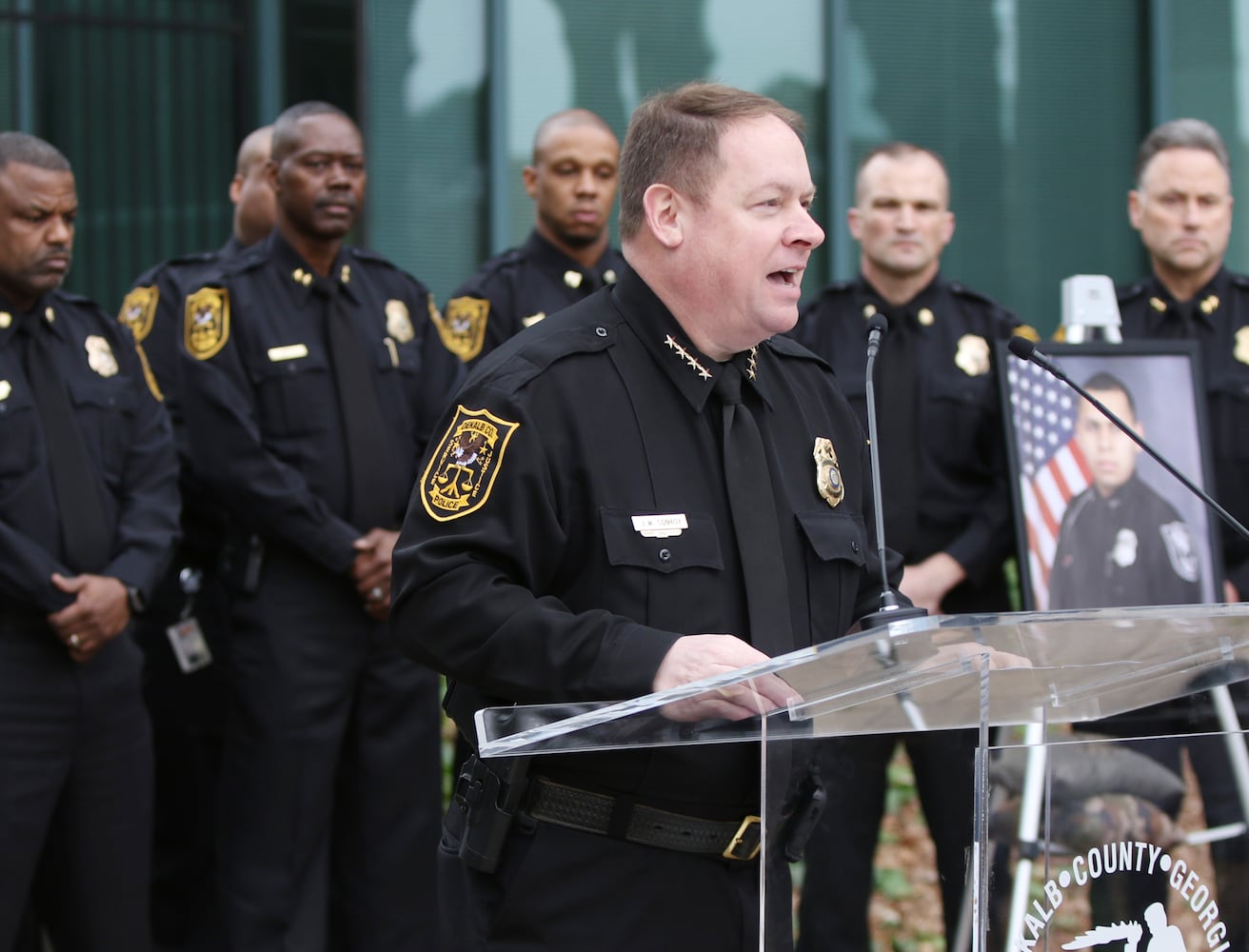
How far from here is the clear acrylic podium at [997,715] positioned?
206 cm

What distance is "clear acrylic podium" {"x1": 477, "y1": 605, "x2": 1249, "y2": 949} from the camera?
2064mm

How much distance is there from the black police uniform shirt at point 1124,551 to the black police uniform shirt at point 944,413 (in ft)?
0.74

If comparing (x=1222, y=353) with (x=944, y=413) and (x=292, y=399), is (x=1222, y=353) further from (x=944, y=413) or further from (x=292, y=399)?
(x=292, y=399)

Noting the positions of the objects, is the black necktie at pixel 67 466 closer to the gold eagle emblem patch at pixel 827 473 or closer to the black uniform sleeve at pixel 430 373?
the black uniform sleeve at pixel 430 373

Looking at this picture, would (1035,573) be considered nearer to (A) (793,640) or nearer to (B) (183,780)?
(A) (793,640)

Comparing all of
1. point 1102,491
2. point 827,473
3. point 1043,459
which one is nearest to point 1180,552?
point 1102,491

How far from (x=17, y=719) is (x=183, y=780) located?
3.94 feet

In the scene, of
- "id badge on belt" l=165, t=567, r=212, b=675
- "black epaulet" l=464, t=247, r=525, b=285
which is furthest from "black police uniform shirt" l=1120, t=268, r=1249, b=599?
"id badge on belt" l=165, t=567, r=212, b=675

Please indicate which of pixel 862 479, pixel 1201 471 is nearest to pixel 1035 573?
pixel 1201 471

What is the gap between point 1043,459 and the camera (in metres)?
4.32

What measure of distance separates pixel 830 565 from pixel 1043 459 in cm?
187

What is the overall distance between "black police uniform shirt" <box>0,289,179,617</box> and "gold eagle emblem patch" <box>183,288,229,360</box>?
0.17 meters

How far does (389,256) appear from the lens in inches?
Answer: 287

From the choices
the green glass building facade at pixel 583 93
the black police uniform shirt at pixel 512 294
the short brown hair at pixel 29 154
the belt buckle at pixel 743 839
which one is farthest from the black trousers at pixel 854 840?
the green glass building facade at pixel 583 93
